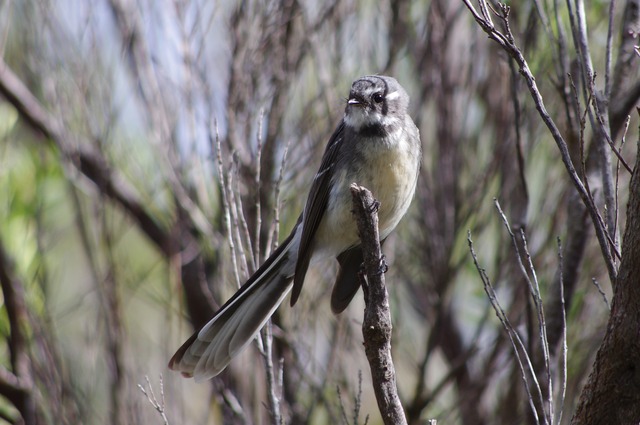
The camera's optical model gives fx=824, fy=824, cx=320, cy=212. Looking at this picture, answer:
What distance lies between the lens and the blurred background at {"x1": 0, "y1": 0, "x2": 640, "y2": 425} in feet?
16.0

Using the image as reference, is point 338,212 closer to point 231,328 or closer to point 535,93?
point 231,328

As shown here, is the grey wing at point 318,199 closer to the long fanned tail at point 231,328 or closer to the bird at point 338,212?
the bird at point 338,212

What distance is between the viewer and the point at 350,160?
13.6 feet

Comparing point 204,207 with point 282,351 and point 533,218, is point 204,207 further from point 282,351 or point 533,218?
point 533,218

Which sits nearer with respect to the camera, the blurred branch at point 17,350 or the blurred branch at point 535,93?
the blurred branch at point 535,93

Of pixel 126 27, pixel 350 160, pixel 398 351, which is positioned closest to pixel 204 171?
pixel 126 27

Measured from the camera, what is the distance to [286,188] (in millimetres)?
5039

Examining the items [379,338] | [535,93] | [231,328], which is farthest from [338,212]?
[535,93]

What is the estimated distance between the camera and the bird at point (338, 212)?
12.8 ft

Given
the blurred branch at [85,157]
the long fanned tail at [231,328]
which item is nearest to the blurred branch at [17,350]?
the blurred branch at [85,157]

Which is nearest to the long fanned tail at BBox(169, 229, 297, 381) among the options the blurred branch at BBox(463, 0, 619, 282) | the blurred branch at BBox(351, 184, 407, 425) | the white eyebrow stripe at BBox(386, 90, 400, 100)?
the blurred branch at BBox(351, 184, 407, 425)

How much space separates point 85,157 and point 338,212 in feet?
7.57

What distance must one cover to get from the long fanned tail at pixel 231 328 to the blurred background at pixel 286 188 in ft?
1.71

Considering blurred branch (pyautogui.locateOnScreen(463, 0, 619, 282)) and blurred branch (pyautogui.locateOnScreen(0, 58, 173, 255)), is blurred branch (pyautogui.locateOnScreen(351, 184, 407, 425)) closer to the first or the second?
blurred branch (pyautogui.locateOnScreen(463, 0, 619, 282))
